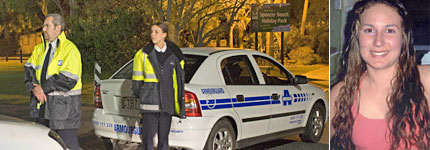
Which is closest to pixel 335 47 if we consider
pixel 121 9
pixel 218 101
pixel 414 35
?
pixel 414 35

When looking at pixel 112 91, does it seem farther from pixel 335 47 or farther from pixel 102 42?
pixel 102 42

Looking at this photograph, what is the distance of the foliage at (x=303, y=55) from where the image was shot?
39094 mm

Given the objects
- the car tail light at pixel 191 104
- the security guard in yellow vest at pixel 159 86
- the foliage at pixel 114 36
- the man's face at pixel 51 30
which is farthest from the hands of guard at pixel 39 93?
the foliage at pixel 114 36

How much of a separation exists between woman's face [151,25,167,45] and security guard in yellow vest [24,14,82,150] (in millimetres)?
951

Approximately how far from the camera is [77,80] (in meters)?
6.42

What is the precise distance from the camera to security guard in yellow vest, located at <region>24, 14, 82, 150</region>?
6.34m

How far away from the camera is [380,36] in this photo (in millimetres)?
3926

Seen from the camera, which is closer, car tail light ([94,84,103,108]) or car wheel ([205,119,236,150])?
car wheel ([205,119,236,150])

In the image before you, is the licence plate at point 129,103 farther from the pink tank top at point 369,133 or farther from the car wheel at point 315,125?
the pink tank top at point 369,133

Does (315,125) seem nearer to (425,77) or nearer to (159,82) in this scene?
(159,82)

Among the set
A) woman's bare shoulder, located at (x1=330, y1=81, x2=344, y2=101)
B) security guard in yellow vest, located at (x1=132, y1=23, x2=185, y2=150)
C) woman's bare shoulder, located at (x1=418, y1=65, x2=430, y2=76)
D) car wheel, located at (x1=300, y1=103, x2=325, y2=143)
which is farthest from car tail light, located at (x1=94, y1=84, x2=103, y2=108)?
woman's bare shoulder, located at (x1=418, y1=65, x2=430, y2=76)

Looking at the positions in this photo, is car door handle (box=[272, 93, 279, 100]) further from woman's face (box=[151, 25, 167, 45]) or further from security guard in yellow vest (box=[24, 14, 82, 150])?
security guard in yellow vest (box=[24, 14, 82, 150])

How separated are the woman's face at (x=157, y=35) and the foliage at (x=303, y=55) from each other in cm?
3232

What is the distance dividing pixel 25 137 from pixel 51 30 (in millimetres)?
1674
